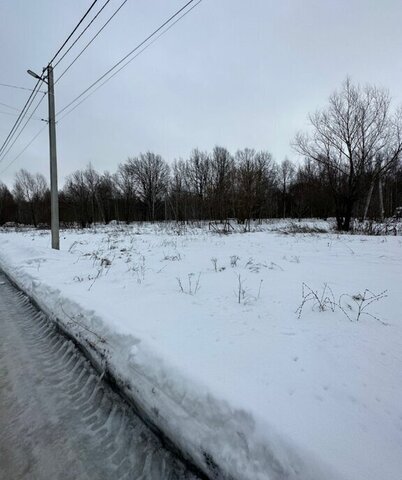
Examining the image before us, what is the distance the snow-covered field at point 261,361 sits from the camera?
6.26 ft

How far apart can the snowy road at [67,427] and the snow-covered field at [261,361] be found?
19cm

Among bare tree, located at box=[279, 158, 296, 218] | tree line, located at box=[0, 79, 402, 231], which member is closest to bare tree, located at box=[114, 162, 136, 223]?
tree line, located at box=[0, 79, 402, 231]

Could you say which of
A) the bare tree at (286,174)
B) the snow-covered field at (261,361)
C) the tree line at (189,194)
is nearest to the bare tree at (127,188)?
the tree line at (189,194)

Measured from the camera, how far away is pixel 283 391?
8.00 feet

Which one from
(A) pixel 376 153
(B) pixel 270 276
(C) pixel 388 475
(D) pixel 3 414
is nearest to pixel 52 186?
(B) pixel 270 276

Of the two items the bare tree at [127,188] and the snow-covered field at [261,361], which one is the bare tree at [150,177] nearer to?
the bare tree at [127,188]

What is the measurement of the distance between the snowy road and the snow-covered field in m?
0.19

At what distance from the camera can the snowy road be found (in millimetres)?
2100

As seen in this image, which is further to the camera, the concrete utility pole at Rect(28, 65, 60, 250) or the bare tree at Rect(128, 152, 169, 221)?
the bare tree at Rect(128, 152, 169, 221)

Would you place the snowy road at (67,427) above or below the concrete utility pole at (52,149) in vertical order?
below

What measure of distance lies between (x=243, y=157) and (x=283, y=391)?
Answer: 53129mm

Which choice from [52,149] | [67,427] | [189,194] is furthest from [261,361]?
[189,194]

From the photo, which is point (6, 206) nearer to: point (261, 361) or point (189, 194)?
point (189, 194)

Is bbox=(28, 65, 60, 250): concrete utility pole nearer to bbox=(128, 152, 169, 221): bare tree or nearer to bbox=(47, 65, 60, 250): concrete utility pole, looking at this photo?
bbox=(47, 65, 60, 250): concrete utility pole
